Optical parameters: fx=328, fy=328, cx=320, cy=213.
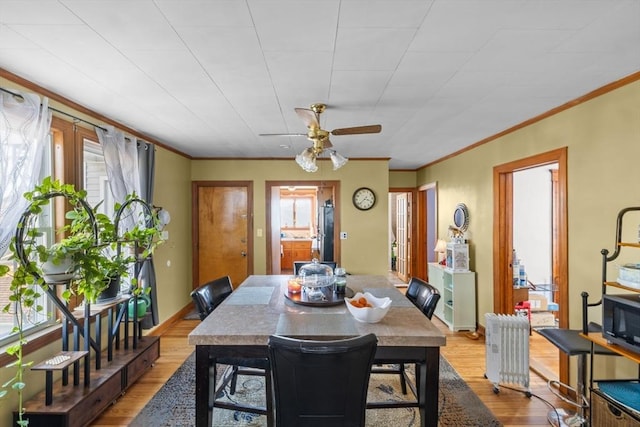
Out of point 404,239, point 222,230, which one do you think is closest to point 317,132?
point 222,230

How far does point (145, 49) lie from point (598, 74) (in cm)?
278

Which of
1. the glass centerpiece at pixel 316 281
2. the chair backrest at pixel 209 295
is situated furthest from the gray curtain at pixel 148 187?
the glass centerpiece at pixel 316 281

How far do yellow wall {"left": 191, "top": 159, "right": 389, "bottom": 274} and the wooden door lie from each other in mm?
164

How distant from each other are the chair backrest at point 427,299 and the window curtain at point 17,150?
2693mm

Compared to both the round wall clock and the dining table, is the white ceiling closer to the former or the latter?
the dining table

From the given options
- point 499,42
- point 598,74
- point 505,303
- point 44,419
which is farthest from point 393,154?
point 44,419

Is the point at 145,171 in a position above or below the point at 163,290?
above

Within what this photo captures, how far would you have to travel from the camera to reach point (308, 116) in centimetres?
246

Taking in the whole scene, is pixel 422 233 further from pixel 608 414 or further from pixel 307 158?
pixel 608 414

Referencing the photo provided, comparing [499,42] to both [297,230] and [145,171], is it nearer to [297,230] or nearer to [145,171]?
[145,171]

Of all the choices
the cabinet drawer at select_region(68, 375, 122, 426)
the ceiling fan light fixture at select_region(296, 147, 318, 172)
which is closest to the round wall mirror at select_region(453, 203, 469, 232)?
the ceiling fan light fixture at select_region(296, 147, 318, 172)

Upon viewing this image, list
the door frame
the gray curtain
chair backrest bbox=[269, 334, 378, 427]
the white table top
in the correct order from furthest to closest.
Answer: the door frame < the gray curtain < the white table top < chair backrest bbox=[269, 334, 378, 427]

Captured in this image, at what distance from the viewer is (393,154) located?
5062 millimetres

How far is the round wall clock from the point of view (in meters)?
5.39
